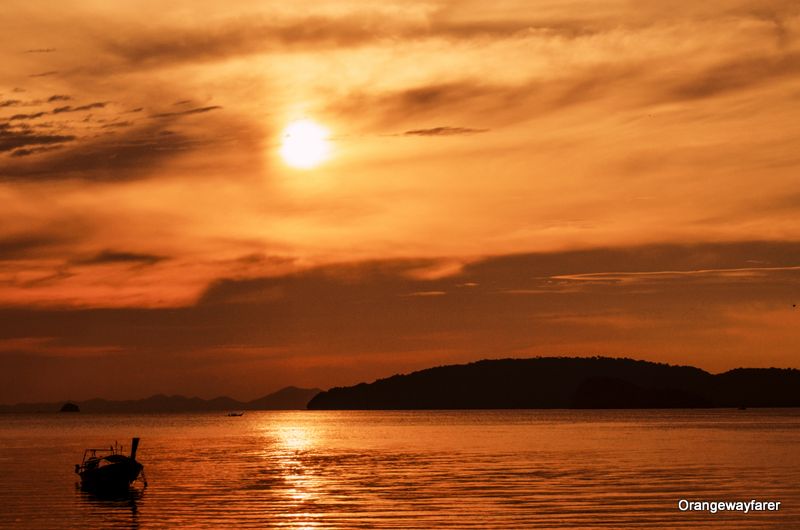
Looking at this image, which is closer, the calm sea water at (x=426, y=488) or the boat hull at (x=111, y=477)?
the calm sea water at (x=426, y=488)

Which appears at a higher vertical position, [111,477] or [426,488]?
[111,477]

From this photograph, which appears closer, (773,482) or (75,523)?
(75,523)

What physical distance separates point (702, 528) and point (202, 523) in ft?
102

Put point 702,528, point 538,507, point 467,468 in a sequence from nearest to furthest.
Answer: point 702,528 < point 538,507 < point 467,468

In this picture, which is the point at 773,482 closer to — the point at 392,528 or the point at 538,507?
the point at 538,507

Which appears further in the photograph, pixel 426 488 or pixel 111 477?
pixel 111 477

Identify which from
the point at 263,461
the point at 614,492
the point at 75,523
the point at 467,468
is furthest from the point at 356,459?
the point at 75,523

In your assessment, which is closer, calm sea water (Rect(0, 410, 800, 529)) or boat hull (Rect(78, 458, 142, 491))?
calm sea water (Rect(0, 410, 800, 529))

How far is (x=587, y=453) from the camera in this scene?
131 m

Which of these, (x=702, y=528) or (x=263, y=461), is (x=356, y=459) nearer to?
(x=263, y=461)

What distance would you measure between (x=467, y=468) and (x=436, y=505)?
35.8 metres

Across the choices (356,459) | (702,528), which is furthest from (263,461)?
(702,528)

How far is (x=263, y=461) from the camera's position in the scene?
12775 centimetres

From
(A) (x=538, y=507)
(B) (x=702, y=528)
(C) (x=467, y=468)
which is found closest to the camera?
(B) (x=702, y=528)
